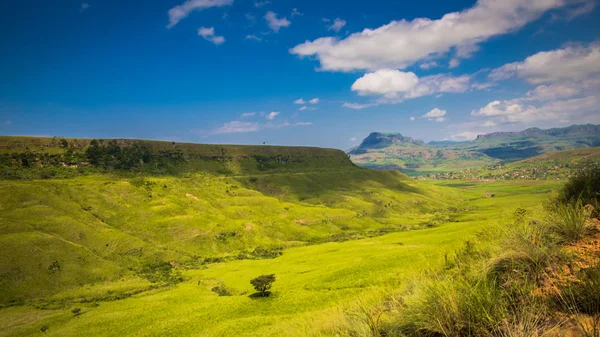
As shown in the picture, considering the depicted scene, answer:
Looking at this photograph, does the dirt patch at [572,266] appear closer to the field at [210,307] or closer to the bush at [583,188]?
the bush at [583,188]

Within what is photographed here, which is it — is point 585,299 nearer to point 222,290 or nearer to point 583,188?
point 583,188

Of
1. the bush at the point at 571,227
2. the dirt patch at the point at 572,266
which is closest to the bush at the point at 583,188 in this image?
the bush at the point at 571,227

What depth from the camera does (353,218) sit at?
159 meters

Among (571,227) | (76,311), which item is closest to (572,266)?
(571,227)

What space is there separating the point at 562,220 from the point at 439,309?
706 centimetres

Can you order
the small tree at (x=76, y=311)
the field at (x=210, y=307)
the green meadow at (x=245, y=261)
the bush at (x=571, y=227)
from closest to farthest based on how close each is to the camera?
the green meadow at (x=245, y=261) → the bush at (x=571, y=227) → the field at (x=210, y=307) → the small tree at (x=76, y=311)

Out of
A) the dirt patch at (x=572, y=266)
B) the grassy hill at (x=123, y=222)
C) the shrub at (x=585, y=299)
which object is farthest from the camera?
the grassy hill at (x=123, y=222)

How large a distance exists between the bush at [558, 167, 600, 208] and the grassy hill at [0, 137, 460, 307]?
89905mm

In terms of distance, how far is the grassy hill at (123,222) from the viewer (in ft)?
255

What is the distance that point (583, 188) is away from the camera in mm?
13859

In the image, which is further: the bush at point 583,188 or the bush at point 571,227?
the bush at point 583,188

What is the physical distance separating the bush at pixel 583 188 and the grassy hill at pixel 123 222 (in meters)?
89.9

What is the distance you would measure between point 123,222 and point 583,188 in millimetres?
131991

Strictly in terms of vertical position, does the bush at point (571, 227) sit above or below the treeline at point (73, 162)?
below
